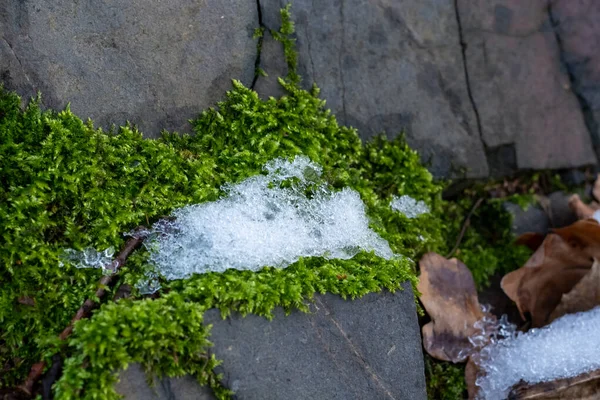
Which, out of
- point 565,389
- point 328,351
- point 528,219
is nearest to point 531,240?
point 528,219

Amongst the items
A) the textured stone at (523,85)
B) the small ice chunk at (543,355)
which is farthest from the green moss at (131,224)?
the textured stone at (523,85)

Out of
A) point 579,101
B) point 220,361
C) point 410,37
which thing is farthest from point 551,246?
point 220,361

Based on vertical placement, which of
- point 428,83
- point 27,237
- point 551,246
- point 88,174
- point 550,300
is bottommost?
point 550,300

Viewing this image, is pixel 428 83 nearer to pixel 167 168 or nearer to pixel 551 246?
pixel 551 246

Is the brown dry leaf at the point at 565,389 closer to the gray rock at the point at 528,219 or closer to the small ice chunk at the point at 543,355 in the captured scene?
the small ice chunk at the point at 543,355

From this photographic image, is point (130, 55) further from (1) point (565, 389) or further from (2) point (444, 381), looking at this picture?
(1) point (565, 389)

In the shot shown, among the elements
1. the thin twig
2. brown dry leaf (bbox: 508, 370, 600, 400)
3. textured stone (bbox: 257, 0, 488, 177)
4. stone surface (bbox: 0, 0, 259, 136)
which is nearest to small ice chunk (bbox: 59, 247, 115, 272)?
stone surface (bbox: 0, 0, 259, 136)
